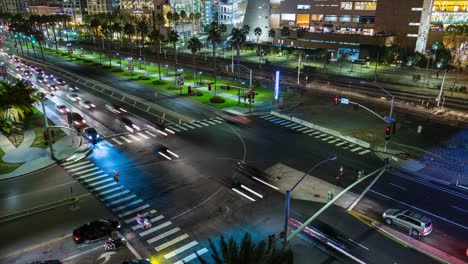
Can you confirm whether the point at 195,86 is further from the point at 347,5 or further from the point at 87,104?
the point at 347,5

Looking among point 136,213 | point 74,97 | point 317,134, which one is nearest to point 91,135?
point 136,213

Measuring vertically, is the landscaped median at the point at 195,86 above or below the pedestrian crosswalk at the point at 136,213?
above

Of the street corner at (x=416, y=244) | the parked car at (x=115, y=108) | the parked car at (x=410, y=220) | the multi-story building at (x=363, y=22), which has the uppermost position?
the multi-story building at (x=363, y=22)

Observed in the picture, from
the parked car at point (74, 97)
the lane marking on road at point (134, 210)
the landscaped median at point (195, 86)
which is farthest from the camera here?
the parked car at point (74, 97)

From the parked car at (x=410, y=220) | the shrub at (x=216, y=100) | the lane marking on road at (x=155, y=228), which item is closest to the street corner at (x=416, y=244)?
the parked car at (x=410, y=220)

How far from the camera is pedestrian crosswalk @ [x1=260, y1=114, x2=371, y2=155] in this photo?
49569 mm

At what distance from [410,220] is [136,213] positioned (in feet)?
81.7

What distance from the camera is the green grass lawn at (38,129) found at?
50688 mm

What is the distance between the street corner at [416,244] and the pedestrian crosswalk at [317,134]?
715 inches

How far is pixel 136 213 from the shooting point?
1320 inches

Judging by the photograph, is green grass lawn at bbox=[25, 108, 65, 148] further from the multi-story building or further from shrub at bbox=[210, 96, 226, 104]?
the multi-story building

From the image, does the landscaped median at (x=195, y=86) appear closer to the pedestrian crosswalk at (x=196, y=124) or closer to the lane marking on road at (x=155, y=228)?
the pedestrian crosswalk at (x=196, y=124)

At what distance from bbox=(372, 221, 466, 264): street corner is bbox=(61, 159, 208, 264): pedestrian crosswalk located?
15.9 meters

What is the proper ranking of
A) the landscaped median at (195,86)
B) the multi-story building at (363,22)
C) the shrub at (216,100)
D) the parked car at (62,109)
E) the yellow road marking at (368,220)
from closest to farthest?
the yellow road marking at (368,220) < the parked car at (62,109) < the shrub at (216,100) < the landscaped median at (195,86) < the multi-story building at (363,22)
